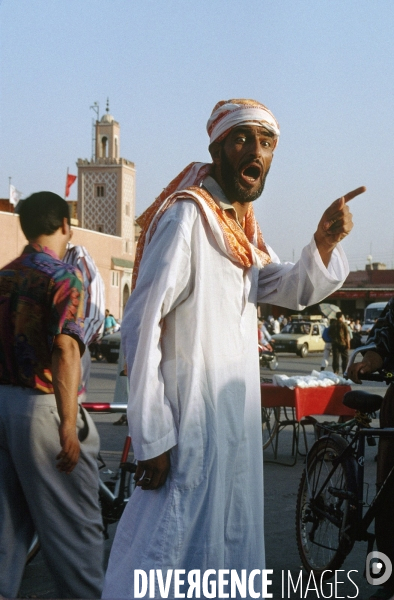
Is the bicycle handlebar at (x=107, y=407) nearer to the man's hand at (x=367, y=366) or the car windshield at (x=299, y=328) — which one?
the man's hand at (x=367, y=366)

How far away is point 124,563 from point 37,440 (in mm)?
682

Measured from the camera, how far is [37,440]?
328 cm

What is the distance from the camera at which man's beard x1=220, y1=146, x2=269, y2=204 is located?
3.09 metres

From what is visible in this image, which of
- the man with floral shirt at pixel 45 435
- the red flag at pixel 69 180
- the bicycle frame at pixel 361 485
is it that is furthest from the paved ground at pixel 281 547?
the red flag at pixel 69 180

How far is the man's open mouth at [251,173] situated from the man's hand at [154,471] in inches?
39.0

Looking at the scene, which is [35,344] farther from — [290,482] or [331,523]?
[290,482]

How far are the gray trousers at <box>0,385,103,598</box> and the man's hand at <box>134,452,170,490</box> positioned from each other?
69 centimetres

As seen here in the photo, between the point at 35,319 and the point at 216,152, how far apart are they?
917 mm

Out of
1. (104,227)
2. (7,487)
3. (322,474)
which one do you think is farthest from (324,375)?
(104,227)

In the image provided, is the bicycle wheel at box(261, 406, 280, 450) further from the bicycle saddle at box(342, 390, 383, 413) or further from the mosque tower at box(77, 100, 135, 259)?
the mosque tower at box(77, 100, 135, 259)

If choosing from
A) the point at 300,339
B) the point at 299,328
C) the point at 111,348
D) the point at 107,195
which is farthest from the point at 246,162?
the point at 107,195

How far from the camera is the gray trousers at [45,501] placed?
3.28m

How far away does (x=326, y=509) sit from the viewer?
4559mm

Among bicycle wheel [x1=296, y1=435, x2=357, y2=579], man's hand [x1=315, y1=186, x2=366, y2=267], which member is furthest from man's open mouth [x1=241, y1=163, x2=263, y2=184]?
bicycle wheel [x1=296, y1=435, x2=357, y2=579]
